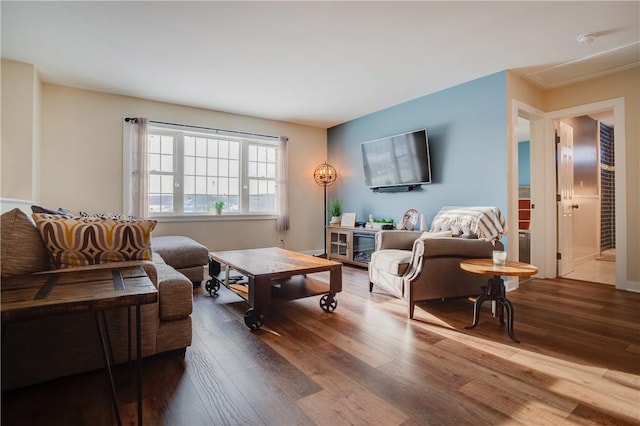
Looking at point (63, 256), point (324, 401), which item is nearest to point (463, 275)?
point (324, 401)

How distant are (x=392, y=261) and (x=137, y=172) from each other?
3.41 m

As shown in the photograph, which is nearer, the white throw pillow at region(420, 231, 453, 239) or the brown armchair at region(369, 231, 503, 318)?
the brown armchair at region(369, 231, 503, 318)

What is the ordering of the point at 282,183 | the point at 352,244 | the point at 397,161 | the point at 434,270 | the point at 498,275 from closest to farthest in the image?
the point at 498,275, the point at 434,270, the point at 397,161, the point at 352,244, the point at 282,183

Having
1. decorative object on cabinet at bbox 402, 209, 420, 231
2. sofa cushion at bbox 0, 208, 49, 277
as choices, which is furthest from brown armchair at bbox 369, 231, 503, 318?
sofa cushion at bbox 0, 208, 49, 277

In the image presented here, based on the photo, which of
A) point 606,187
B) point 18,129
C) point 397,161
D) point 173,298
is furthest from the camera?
point 606,187

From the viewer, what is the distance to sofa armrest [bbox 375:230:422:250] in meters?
3.26

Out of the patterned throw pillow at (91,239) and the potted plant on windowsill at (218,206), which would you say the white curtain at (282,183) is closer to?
→ the potted plant on windowsill at (218,206)

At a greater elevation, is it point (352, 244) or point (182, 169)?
point (182, 169)

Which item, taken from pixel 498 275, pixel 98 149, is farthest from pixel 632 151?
pixel 98 149

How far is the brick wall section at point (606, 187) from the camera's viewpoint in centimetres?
554

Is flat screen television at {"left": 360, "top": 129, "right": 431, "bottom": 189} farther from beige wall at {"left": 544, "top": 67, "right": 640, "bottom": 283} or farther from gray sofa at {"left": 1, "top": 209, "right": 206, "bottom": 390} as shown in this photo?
gray sofa at {"left": 1, "top": 209, "right": 206, "bottom": 390}

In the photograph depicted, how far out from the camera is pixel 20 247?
1.40 m

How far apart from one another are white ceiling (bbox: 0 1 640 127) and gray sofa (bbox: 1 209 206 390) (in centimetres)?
184

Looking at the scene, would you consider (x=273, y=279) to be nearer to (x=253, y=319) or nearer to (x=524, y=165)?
(x=253, y=319)
